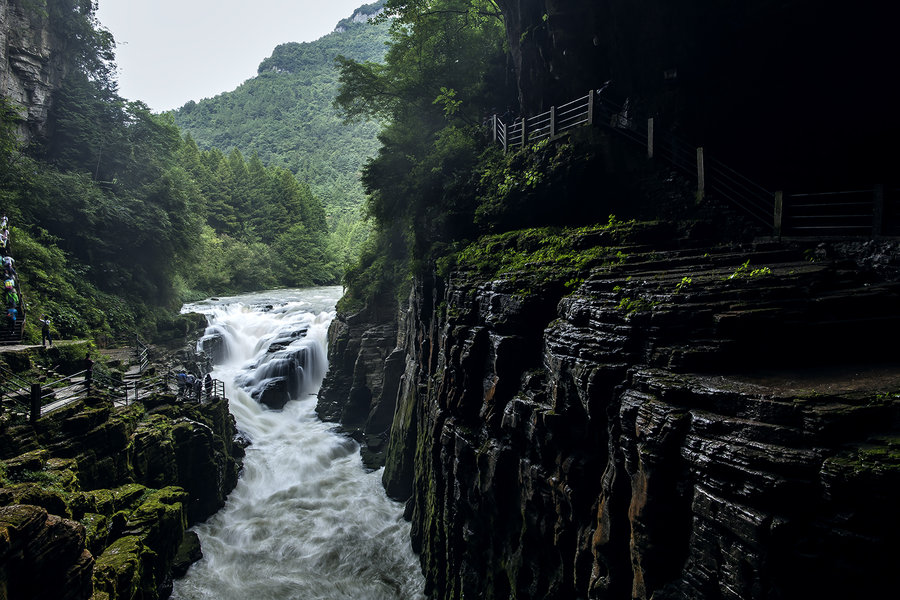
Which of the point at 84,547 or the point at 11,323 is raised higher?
the point at 11,323

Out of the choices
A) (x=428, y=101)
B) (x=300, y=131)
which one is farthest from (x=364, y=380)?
(x=300, y=131)

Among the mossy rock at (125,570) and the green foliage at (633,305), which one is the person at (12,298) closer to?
the mossy rock at (125,570)

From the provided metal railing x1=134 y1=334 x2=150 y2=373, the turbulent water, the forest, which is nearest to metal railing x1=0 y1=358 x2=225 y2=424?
metal railing x1=134 y1=334 x2=150 y2=373

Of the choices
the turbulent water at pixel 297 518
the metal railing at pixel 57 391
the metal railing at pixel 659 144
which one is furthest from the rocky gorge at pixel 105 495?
the metal railing at pixel 659 144

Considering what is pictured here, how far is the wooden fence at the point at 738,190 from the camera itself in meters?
7.42

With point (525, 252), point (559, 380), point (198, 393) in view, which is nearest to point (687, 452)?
point (559, 380)

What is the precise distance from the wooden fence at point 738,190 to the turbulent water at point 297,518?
12.9m

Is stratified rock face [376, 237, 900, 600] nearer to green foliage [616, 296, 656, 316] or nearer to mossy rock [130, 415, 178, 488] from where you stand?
green foliage [616, 296, 656, 316]

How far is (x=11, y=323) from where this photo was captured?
16.8 metres

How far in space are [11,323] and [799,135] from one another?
26307 mm

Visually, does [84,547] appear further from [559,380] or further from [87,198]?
[87,198]

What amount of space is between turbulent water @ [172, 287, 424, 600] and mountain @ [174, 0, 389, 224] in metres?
68.5

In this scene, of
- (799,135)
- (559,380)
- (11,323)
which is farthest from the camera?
(11,323)

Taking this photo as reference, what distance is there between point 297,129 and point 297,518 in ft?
432
